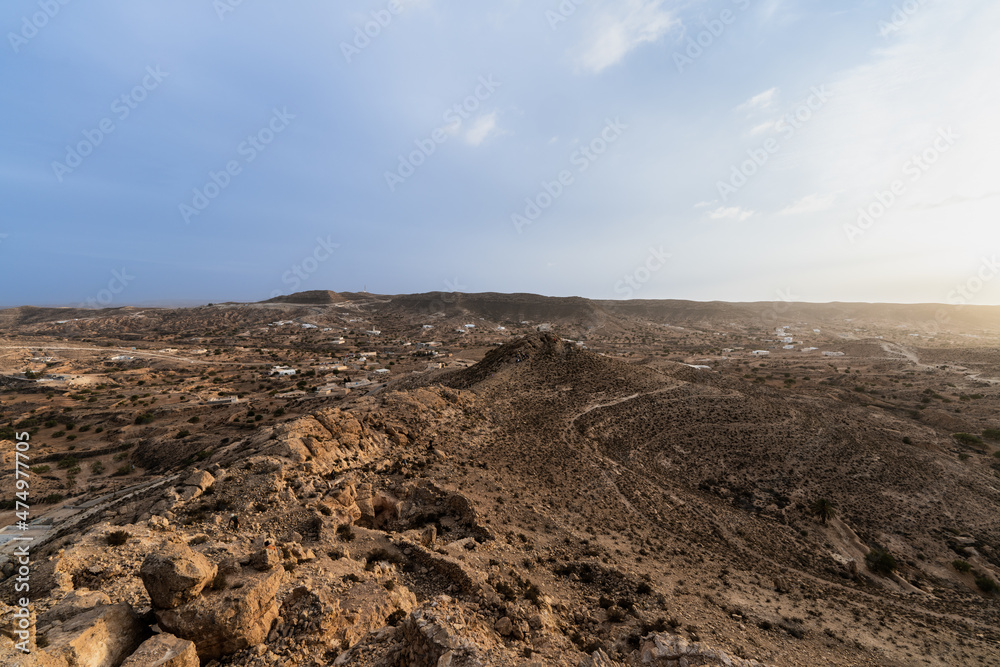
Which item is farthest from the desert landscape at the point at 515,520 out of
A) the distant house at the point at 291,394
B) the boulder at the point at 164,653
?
the distant house at the point at 291,394

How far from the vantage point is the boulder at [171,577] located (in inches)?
230

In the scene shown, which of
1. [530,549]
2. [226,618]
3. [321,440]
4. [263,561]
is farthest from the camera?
[321,440]

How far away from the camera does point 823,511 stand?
656 inches

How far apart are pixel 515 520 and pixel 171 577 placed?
1027 centimetres

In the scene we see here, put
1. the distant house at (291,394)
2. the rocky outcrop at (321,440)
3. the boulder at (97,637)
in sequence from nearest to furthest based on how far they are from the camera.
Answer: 1. the boulder at (97,637)
2. the rocky outcrop at (321,440)
3. the distant house at (291,394)

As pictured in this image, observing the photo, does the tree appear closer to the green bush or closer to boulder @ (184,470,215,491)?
the green bush

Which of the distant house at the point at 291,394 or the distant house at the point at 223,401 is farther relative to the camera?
the distant house at the point at 291,394

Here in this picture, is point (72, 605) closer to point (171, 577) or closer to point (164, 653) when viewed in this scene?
point (171, 577)

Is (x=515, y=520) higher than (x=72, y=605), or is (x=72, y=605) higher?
(x=72, y=605)

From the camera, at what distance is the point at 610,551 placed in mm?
12805

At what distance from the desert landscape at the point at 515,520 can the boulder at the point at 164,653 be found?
31 mm

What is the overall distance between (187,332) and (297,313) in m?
23.6

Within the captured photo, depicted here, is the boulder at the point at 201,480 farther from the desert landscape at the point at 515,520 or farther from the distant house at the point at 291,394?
the distant house at the point at 291,394

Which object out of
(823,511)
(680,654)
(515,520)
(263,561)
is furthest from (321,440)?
(823,511)
